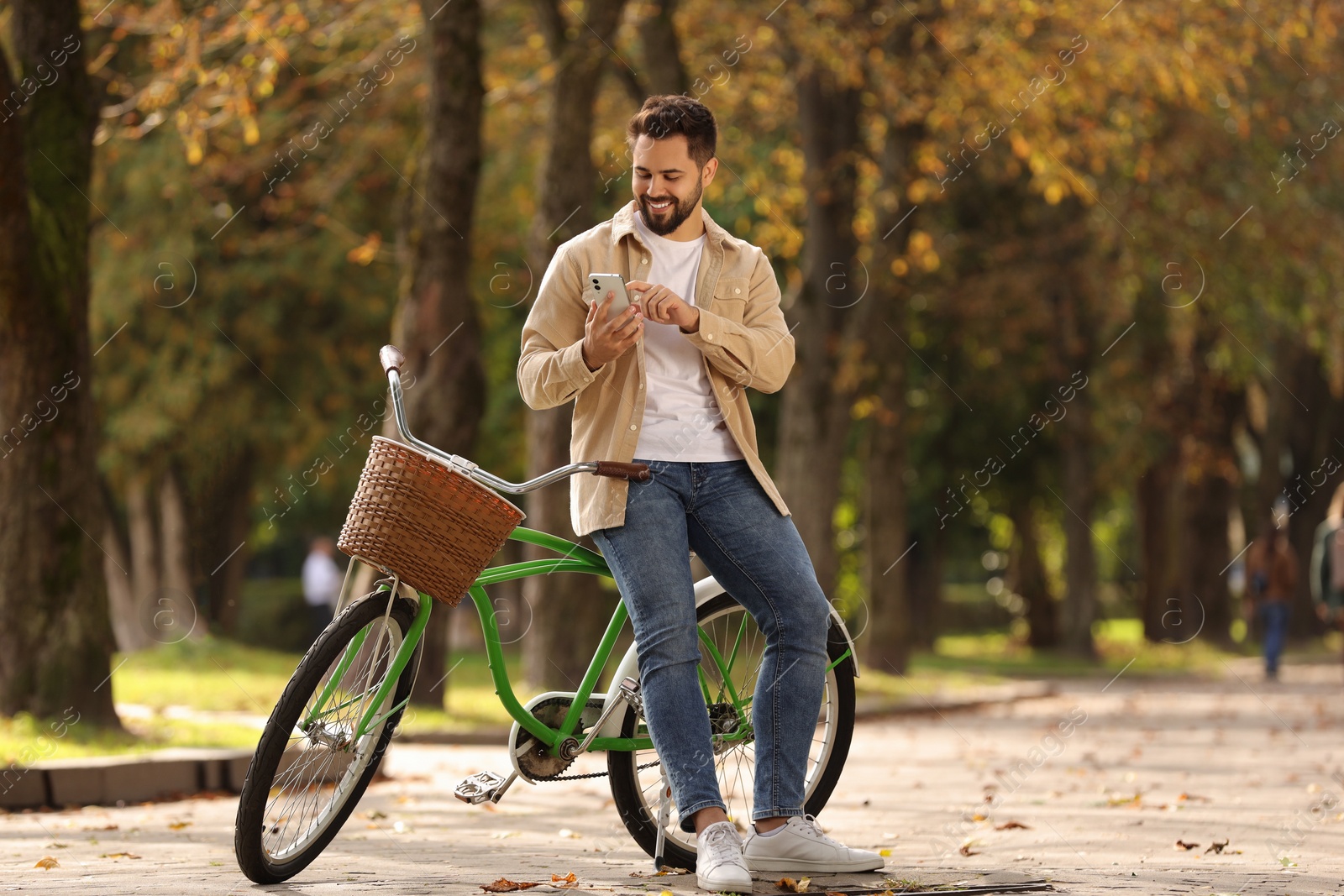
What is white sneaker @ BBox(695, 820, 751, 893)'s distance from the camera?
440 cm

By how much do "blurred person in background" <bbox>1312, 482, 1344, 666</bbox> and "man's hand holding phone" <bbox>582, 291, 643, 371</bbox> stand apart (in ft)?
25.2

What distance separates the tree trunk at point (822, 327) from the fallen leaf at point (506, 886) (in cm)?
1201

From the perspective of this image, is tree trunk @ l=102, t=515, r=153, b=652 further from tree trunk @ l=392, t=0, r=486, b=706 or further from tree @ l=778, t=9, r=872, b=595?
tree trunk @ l=392, t=0, r=486, b=706

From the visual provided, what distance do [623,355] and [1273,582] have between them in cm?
1682

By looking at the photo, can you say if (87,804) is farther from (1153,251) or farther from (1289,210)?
(1289,210)

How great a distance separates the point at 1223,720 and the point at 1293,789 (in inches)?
245

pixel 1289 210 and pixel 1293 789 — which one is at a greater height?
pixel 1289 210

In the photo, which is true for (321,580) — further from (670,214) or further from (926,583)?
(670,214)

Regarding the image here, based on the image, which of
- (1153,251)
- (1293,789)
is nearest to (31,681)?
(1293,789)

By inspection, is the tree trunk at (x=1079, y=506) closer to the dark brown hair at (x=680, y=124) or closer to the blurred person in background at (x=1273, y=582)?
the blurred person in background at (x=1273, y=582)

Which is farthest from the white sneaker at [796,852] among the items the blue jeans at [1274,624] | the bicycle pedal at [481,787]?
the blue jeans at [1274,624]

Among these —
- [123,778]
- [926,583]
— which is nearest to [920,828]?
[123,778]

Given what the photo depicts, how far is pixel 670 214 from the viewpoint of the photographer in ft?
15.7

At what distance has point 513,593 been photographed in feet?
102
